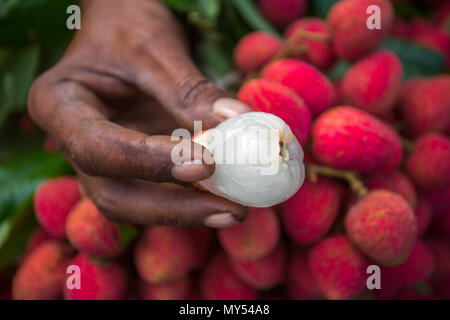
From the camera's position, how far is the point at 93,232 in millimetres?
608

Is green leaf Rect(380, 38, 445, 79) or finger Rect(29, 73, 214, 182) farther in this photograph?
green leaf Rect(380, 38, 445, 79)

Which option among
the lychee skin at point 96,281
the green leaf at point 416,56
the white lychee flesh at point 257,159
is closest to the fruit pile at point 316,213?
the lychee skin at point 96,281

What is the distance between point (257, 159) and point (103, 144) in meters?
0.18

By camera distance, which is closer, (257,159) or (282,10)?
(257,159)

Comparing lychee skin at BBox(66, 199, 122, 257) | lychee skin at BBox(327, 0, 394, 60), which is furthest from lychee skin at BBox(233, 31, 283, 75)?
lychee skin at BBox(66, 199, 122, 257)

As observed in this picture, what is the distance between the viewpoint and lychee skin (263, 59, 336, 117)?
23.4 inches

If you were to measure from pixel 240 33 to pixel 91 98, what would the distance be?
0.36 meters

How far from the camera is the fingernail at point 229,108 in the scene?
500mm

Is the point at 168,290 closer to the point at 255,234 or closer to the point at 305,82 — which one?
the point at 255,234

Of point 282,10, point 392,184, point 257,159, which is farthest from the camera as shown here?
point 282,10

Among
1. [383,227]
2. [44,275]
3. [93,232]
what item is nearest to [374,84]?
[383,227]

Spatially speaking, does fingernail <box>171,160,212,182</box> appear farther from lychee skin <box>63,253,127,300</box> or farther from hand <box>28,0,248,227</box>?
lychee skin <box>63,253,127,300</box>

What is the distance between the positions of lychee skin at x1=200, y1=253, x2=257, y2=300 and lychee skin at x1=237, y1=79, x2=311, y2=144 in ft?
0.77
